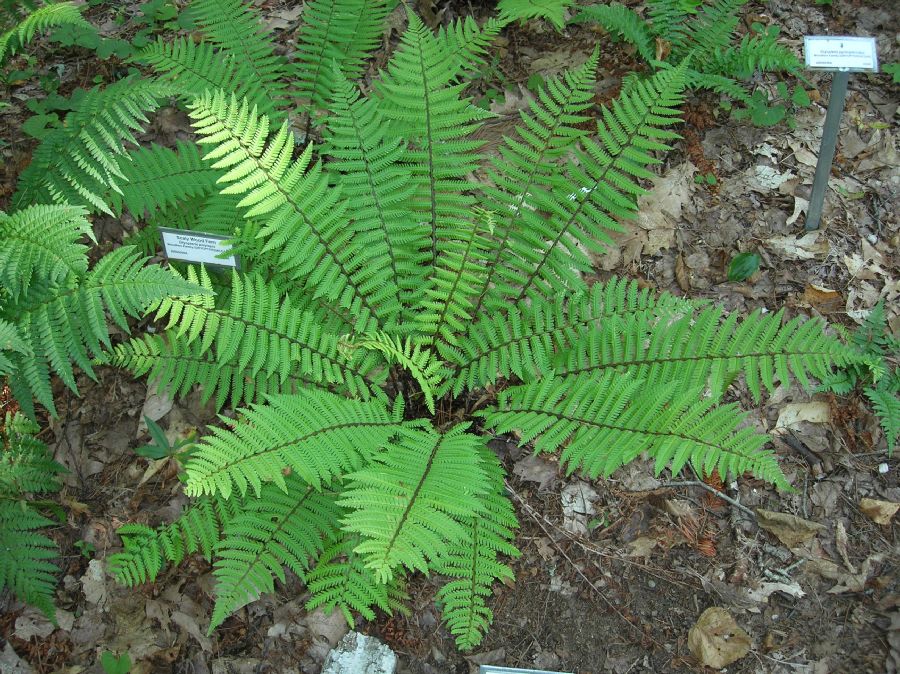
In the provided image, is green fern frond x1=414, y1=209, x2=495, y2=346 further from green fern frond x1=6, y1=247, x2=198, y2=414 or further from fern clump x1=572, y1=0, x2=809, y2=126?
fern clump x1=572, y1=0, x2=809, y2=126

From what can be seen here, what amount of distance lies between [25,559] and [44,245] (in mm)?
1425

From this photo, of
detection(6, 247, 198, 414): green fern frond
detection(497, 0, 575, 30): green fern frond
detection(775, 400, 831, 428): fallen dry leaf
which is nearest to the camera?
detection(6, 247, 198, 414): green fern frond

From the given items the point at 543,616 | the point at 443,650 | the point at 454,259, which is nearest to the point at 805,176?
the point at 454,259

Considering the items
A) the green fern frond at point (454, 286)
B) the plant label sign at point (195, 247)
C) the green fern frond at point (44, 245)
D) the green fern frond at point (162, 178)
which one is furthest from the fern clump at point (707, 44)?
the green fern frond at point (44, 245)

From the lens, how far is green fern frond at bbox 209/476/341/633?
284 cm

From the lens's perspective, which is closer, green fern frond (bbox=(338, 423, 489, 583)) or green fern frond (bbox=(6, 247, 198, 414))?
green fern frond (bbox=(338, 423, 489, 583))

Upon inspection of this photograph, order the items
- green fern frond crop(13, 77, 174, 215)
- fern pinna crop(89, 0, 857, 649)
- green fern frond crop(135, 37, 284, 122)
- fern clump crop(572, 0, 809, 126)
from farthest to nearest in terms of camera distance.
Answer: fern clump crop(572, 0, 809, 126)
green fern frond crop(135, 37, 284, 122)
green fern frond crop(13, 77, 174, 215)
fern pinna crop(89, 0, 857, 649)

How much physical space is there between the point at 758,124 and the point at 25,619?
190 inches

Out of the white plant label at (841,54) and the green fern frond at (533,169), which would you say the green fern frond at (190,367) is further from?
→ the white plant label at (841,54)

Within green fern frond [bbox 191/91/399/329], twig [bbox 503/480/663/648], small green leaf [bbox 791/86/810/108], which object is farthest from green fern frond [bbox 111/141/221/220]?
small green leaf [bbox 791/86/810/108]

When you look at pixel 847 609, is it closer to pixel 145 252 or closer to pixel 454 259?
pixel 454 259

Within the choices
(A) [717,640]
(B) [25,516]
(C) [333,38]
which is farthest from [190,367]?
(A) [717,640]

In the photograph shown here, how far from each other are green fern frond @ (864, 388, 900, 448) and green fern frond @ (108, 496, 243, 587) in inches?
119

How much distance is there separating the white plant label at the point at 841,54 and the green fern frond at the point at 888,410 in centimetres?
160
